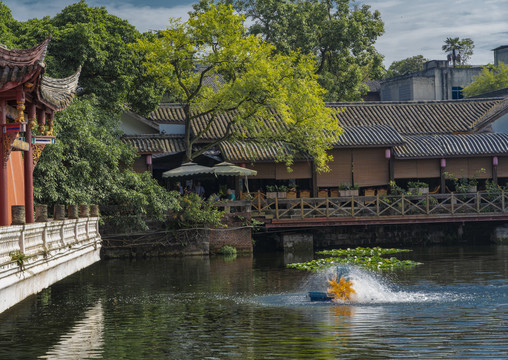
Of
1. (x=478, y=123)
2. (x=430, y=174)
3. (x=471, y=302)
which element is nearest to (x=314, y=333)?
(x=471, y=302)

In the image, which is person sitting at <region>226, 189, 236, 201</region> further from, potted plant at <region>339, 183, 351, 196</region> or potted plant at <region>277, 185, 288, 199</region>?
potted plant at <region>339, 183, 351, 196</region>

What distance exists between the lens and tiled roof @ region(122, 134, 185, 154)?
36.5m

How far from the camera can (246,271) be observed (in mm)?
27203

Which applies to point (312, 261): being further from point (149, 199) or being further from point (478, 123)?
point (478, 123)

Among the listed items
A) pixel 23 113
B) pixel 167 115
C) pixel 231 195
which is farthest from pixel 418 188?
pixel 23 113

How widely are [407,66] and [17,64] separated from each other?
247 feet

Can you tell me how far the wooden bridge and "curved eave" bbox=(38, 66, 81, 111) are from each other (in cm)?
1385

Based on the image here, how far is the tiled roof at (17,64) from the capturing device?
15.1 meters

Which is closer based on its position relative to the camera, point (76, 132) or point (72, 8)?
point (76, 132)

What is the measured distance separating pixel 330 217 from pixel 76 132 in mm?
11677

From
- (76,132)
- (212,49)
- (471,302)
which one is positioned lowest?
(471,302)

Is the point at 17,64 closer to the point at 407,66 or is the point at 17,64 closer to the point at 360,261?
the point at 360,261

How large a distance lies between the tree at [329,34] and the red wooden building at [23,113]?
87.9 ft

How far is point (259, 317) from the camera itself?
17.0m
